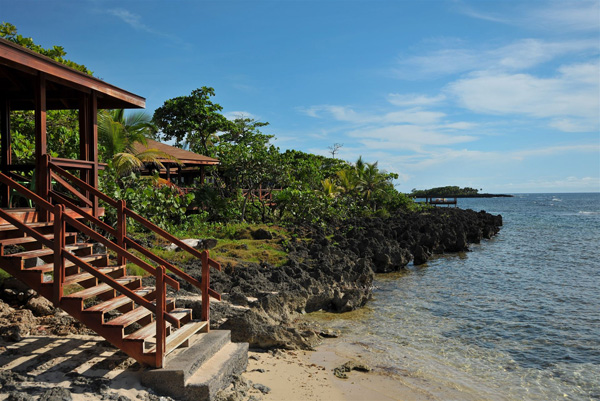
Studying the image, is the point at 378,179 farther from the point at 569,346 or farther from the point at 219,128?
the point at 569,346

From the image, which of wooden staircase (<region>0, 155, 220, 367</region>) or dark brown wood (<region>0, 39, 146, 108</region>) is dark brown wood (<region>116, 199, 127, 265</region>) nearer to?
wooden staircase (<region>0, 155, 220, 367</region>)

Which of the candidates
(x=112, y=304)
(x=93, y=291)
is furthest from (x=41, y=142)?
(x=112, y=304)

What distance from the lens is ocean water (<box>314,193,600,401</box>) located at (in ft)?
26.7

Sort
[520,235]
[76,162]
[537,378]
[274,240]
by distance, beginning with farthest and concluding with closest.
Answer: [520,235]
[274,240]
[537,378]
[76,162]

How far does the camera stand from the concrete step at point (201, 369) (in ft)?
18.2

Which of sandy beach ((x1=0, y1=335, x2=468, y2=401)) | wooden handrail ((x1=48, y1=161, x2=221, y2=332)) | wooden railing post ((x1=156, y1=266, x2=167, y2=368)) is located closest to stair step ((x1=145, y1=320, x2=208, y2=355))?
wooden railing post ((x1=156, y1=266, x2=167, y2=368))

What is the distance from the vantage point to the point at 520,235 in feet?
128

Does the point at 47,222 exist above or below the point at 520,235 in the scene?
above

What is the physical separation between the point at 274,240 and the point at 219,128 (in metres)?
16.7

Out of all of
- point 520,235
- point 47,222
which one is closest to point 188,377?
point 47,222

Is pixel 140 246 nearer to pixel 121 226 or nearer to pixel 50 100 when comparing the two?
pixel 121 226

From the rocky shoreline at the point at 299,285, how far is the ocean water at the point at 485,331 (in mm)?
609

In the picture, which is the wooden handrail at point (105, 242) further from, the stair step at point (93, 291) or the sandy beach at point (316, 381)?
the sandy beach at point (316, 381)

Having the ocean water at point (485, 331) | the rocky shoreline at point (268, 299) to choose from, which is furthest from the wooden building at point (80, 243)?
the ocean water at point (485, 331)
